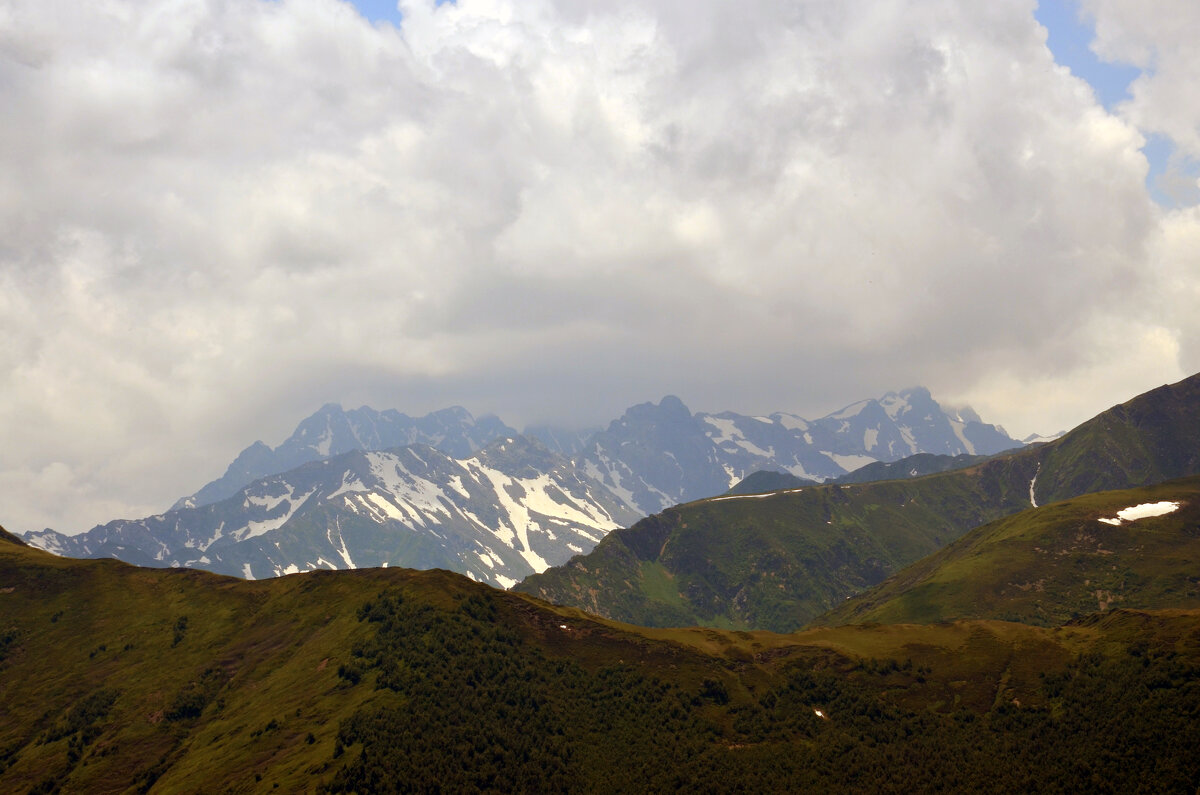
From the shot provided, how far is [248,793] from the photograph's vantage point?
652 ft

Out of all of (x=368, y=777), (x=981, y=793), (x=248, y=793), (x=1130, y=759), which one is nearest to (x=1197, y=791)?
(x=1130, y=759)

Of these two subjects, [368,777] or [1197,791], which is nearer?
[1197,791]

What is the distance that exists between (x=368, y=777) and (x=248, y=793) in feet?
93.9

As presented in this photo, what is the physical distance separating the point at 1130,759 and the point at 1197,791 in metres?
17.2

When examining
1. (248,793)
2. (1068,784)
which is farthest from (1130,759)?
(248,793)

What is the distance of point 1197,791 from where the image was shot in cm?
18288

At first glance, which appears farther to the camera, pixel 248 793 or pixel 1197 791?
pixel 248 793

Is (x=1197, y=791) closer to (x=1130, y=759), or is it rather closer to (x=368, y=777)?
(x=1130, y=759)

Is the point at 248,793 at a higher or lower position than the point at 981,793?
higher

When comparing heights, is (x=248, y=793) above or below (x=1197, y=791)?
above

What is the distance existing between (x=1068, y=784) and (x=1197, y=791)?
24583mm

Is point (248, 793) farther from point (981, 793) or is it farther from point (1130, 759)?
point (1130, 759)

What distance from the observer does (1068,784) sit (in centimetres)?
19688

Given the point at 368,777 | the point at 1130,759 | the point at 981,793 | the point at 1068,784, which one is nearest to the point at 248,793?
the point at 368,777
